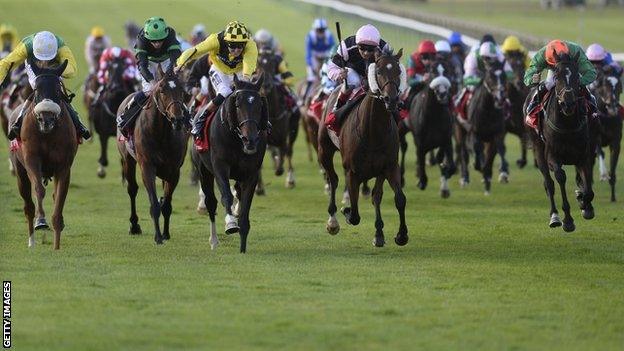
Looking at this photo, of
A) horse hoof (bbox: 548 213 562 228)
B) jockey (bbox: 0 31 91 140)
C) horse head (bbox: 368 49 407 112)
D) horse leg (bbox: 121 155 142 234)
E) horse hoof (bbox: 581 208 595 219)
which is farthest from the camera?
horse leg (bbox: 121 155 142 234)

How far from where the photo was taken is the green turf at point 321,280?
11023 millimetres

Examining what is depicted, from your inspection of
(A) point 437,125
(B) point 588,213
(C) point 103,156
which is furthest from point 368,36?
(C) point 103,156

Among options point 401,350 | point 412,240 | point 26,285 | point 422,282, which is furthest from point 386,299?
point 412,240

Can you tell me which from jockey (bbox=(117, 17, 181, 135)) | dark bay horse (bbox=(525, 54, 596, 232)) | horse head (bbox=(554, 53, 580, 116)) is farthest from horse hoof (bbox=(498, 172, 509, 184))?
jockey (bbox=(117, 17, 181, 135))

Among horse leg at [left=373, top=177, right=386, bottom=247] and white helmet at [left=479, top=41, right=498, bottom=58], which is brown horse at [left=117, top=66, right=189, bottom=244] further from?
white helmet at [left=479, top=41, right=498, bottom=58]

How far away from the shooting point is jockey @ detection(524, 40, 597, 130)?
16781 mm

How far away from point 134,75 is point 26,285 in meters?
12.4

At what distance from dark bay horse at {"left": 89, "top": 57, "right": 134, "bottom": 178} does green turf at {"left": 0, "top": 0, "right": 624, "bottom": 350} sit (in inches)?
128

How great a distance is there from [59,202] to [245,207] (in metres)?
1.77

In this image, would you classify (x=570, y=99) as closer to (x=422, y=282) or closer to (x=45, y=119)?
(x=422, y=282)

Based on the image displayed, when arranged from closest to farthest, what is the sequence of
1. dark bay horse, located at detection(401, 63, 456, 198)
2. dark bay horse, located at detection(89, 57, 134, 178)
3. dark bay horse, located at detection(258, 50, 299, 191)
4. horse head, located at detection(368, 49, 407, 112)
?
horse head, located at detection(368, 49, 407, 112) < dark bay horse, located at detection(401, 63, 456, 198) < dark bay horse, located at detection(258, 50, 299, 191) < dark bay horse, located at detection(89, 57, 134, 178)

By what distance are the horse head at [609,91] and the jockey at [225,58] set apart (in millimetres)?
6006

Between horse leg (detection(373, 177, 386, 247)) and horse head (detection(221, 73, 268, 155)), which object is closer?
horse head (detection(221, 73, 268, 155))

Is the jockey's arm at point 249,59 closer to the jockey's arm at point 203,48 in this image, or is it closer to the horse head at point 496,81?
the jockey's arm at point 203,48
